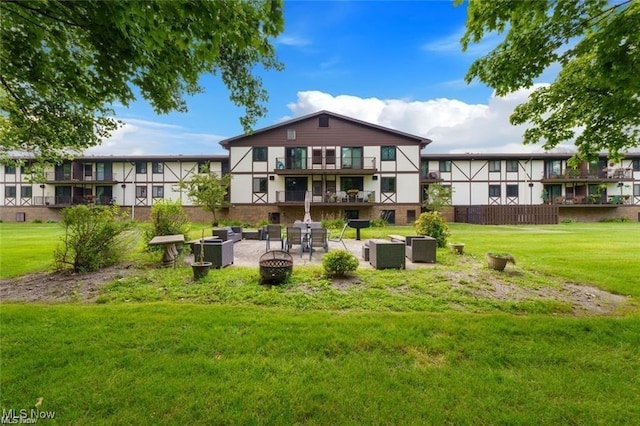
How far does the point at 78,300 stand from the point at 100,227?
9.55 ft

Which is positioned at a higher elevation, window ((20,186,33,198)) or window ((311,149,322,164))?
window ((311,149,322,164))

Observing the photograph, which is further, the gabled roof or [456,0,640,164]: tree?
the gabled roof

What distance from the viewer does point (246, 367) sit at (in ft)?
10.6

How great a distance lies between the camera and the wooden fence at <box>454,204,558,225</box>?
93.7 ft

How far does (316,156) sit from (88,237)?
20.7 m

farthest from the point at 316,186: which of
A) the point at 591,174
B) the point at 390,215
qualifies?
the point at 591,174

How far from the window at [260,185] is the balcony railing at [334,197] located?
149 cm

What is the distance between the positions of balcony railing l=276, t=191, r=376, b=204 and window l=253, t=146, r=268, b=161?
350cm

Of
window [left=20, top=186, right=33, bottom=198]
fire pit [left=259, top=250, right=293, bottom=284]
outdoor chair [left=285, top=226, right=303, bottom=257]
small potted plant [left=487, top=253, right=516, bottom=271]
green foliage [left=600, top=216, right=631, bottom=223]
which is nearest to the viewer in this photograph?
fire pit [left=259, top=250, right=293, bottom=284]

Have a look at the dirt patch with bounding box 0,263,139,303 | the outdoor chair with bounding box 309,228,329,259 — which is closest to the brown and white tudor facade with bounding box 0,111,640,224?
the outdoor chair with bounding box 309,228,329,259

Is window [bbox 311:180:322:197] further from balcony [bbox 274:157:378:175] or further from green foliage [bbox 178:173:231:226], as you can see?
green foliage [bbox 178:173:231:226]

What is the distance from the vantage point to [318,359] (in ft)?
11.2

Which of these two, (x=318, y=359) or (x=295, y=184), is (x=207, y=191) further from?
(x=318, y=359)

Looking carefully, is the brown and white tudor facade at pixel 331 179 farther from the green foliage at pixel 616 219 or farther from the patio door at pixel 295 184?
the green foliage at pixel 616 219
